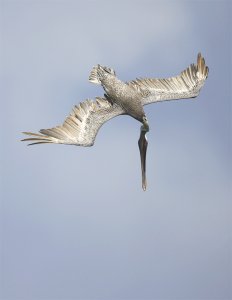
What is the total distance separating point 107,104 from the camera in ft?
106

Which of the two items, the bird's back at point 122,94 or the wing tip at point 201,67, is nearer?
the bird's back at point 122,94

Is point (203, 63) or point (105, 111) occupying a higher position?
point (203, 63)

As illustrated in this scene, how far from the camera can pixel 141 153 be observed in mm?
34625

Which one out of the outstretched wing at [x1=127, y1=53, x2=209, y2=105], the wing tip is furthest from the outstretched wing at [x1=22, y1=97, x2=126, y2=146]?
the wing tip

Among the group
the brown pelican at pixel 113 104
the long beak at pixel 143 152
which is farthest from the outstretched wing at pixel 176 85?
the long beak at pixel 143 152

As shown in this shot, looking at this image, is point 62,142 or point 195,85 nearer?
point 62,142

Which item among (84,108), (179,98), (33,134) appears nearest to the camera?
(33,134)

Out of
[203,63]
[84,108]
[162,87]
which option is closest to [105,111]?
[84,108]

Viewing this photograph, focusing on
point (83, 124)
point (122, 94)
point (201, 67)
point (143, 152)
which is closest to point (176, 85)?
point (201, 67)

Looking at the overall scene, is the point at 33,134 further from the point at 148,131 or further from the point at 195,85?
the point at 195,85

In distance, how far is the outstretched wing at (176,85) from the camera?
3359 cm

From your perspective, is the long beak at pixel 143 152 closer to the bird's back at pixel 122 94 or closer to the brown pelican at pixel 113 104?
the brown pelican at pixel 113 104

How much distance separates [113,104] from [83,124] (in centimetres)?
141

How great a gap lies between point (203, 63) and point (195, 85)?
3.50 feet
